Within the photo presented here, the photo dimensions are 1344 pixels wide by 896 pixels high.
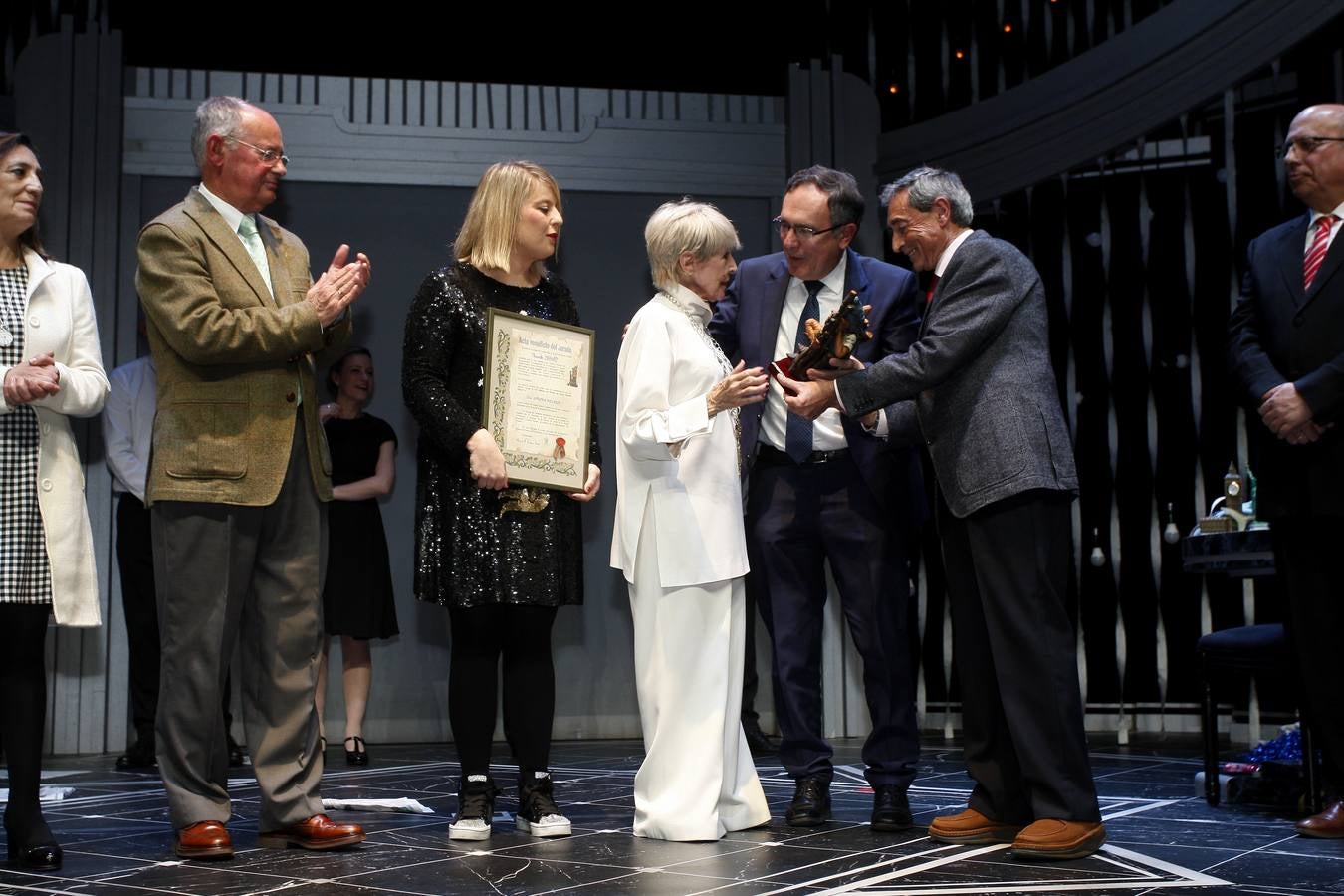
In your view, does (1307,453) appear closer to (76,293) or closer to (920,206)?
(920,206)

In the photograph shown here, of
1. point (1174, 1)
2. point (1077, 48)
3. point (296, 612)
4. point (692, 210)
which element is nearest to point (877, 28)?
point (1077, 48)

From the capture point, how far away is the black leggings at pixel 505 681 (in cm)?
323

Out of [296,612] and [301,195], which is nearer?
[296,612]

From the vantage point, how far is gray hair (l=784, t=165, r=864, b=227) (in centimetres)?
352

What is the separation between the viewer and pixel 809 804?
11.1ft

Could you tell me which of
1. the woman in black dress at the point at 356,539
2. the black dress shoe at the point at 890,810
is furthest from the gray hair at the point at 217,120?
the woman in black dress at the point at 356,539

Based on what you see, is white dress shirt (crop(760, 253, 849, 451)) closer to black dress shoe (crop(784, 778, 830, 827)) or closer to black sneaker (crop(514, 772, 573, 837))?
black dress shoe (crop(784, 778, 830, 827))

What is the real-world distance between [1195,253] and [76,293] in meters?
5.07

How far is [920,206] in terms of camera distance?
3.29 m

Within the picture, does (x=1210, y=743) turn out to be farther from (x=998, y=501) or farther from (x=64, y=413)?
(x=64, y=413)

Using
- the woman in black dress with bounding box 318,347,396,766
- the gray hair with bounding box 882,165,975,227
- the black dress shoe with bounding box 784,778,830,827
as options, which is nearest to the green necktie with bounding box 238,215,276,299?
the gray hair with bounding box 882,165,975,227

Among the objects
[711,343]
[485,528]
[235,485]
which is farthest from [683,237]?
[235,485]

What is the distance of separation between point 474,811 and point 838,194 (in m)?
1.77

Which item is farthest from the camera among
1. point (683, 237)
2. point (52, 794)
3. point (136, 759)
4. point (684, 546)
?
point (136, 759)
